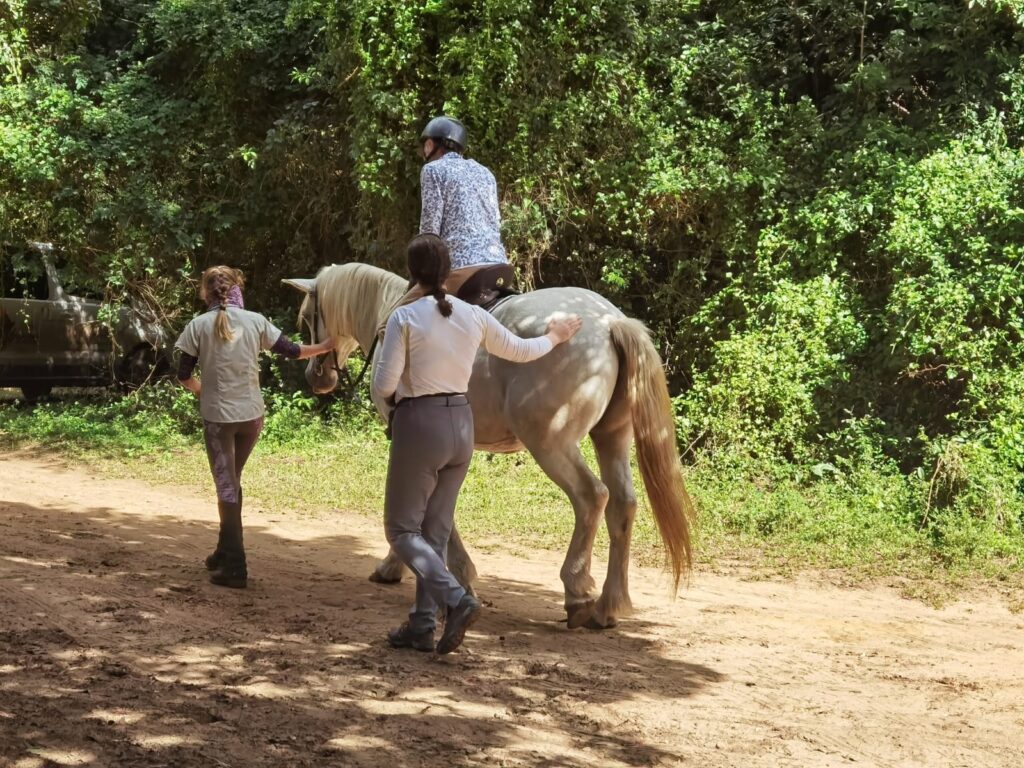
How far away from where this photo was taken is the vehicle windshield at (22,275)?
15.0m

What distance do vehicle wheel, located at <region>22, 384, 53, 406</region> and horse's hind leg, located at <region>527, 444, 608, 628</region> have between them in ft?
38.1

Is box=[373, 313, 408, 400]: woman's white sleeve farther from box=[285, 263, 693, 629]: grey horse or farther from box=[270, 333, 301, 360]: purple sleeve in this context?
box=[270, 333, 301, 360]: purple sleeve

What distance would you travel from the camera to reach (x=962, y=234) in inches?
426

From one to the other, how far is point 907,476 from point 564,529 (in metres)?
2.98

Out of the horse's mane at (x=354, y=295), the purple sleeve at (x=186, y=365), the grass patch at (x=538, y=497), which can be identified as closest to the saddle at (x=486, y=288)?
the horse's mane at (x=354, y=295)

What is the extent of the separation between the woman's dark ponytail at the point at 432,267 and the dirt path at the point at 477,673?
1.63m

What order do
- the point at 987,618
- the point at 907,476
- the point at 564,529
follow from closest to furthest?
the point at 987,618
the point at 564,529
the point at 907,476

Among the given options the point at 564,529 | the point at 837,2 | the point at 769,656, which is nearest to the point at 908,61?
the point at 837,2

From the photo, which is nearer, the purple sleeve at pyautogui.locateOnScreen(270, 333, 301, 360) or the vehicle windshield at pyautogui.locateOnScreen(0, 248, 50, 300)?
the purple sleeve at pyautogui.locateOnScreen(270, 333, 301, 360)

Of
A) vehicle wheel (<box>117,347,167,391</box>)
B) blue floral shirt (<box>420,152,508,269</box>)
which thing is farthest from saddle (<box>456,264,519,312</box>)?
vehicle wheel (<box>117,347,167,391</box>)

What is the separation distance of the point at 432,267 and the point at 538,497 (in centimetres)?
541

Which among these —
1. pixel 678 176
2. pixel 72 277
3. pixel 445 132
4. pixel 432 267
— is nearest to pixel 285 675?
pixel 432 267

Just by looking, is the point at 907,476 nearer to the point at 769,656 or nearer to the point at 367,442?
the point at 769,656

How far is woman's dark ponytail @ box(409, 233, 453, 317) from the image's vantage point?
5.40m
